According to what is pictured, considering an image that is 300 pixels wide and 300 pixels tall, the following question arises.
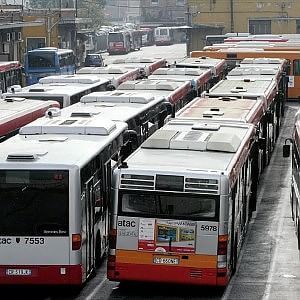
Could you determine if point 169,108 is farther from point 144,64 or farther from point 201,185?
point 144,64

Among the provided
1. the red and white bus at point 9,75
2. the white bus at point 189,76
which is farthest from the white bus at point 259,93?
the red and white bus at point 9,75

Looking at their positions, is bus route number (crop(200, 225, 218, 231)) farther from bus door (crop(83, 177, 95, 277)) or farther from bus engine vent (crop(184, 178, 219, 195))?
bus door (crop(83, 177, 95, 277))

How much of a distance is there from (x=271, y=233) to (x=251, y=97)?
23.5ft

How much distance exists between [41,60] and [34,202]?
40.9 meters

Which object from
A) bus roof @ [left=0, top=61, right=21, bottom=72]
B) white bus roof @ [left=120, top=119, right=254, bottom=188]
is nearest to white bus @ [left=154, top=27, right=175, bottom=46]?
bus roof @ [left=0, top=61, right=21, bottom=72]

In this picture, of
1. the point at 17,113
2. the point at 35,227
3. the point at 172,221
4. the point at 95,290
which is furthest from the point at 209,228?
the point at 17,113

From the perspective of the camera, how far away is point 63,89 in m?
30.7

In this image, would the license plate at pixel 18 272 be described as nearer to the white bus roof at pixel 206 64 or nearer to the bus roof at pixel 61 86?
the bus roof at pixel 61 86

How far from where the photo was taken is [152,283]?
17.5 m

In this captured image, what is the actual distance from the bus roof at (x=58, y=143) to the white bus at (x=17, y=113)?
37.3 inches

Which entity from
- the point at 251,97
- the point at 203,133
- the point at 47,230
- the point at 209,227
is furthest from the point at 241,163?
the point at 251,97

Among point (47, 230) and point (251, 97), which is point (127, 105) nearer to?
point (251, 97)

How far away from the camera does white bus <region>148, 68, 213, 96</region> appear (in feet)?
118

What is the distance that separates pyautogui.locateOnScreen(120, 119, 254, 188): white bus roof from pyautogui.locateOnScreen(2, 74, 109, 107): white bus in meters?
9.23
